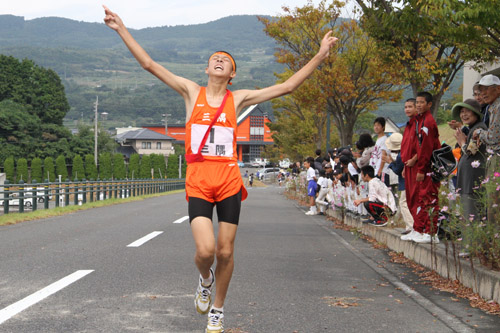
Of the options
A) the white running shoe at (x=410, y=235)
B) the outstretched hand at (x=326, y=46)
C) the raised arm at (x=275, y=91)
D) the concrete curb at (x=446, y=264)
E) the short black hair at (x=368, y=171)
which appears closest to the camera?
the raised arm at (x=275, y=91)

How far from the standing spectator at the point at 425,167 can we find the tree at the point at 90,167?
59598mm

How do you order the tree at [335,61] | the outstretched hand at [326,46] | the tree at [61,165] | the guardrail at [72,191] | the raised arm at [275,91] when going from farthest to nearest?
the tree at [61,165]
the tree at [335,61]
the guardrail at [72,191]
the outstretched hand at [326,46]
the raised arm at [275,91]

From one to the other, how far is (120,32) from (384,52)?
12501mm

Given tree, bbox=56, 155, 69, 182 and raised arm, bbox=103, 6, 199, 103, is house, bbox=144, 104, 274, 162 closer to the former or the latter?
tree, bbox=56, 155, 69, 182

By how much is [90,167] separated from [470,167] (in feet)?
204

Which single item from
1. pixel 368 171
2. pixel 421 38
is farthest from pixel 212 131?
pixel 421 38

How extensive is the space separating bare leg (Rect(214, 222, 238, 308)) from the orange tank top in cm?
49

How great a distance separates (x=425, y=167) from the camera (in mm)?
8023

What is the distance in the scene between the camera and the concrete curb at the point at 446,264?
220 inches

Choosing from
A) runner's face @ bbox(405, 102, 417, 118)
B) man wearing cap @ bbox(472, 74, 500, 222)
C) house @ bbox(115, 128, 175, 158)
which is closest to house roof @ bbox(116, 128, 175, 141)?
house @ bbox(115, 128, 175, 158)

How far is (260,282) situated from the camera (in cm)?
635

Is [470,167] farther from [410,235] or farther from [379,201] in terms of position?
[379,201]

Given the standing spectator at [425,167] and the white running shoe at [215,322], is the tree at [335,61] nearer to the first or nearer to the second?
the standing spectator at [425,167]

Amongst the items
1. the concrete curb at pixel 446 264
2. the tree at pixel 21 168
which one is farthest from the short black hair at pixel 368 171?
the tree at pixel 21 168
